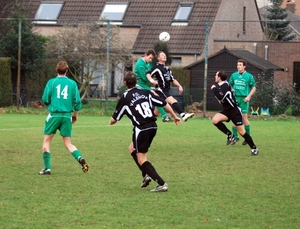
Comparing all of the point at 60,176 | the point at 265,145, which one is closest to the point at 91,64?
the point at 265,145

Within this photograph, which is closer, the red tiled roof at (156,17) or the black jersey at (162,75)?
the black jersey at (162,75)

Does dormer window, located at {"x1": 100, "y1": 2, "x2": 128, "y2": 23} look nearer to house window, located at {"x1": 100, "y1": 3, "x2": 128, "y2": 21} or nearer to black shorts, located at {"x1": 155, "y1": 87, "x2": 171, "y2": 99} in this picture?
house window, located at {"x1": 100, "y1": 3, "x2": 128, "y2": 21}

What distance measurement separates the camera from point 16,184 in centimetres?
1109

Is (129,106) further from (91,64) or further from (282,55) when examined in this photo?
(282,55)

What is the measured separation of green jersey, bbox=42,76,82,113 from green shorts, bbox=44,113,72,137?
78 mm

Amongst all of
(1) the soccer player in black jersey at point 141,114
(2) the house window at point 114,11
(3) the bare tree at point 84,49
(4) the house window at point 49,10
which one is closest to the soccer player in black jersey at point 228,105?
(1) the soccer player in black jersey at point 141,114

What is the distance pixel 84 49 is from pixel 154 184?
23311mm

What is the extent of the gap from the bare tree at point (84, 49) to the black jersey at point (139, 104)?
2219 centimetres

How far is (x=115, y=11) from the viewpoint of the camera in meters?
45.8

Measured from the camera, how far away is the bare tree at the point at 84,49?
33750 mm

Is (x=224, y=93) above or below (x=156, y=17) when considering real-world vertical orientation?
below

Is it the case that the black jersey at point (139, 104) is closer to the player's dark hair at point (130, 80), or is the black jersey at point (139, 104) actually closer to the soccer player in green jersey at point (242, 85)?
the player's dark hair at point (130, 80)

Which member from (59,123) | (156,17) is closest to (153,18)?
(156,17)

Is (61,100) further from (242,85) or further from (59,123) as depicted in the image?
(242,85)
